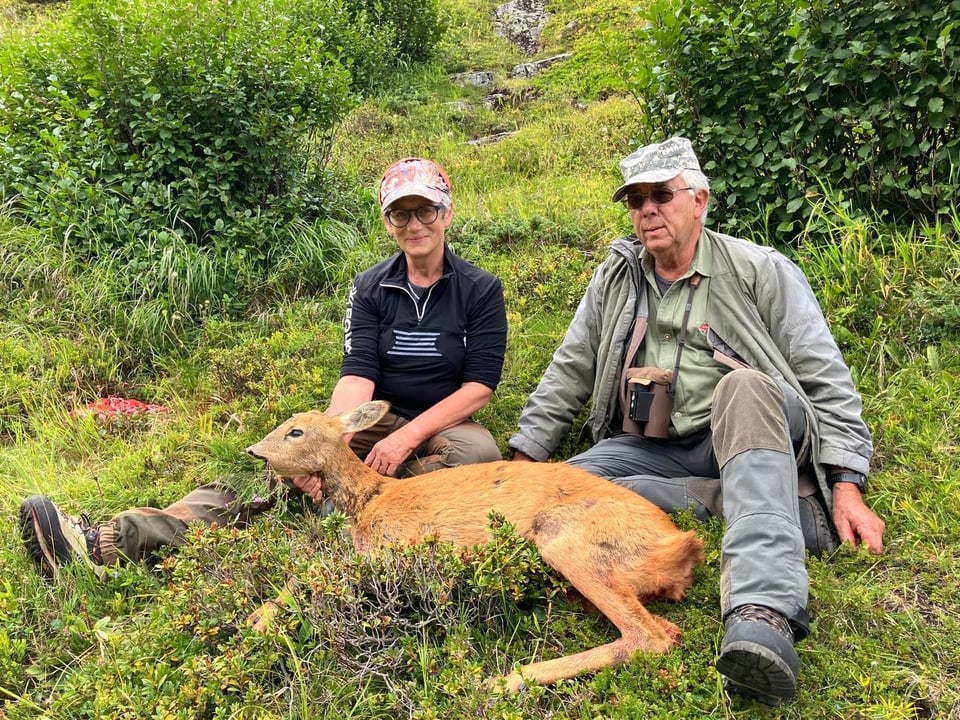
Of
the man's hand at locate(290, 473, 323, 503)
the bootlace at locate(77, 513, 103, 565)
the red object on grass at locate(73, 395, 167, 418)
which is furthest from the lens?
the red object on grass at locate(73, 395, 167, 418)

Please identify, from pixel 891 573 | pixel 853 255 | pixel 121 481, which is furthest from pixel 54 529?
pixel 853 255

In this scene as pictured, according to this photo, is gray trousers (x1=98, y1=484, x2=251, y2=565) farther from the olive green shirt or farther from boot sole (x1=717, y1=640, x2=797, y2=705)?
boot sole (x1=717, y1=640, x2=797, y2=705)

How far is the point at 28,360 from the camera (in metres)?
6.17

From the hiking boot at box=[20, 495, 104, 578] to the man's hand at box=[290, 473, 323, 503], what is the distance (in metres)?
1.11

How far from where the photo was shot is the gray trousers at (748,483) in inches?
117

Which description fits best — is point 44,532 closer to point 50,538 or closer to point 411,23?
point 50,538

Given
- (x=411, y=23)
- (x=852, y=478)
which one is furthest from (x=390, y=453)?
(x=411, y=23)

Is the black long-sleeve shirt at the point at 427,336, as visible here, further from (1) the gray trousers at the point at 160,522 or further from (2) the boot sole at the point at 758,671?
(2) the boot sole at the point at 758,671

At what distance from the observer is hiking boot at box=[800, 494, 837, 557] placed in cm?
360

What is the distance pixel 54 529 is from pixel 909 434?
15.8 feet

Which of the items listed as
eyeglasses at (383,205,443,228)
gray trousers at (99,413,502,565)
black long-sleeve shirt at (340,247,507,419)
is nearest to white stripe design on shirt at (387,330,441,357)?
black long-sleeve shirt at (340,247,507,419)

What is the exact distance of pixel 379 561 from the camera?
3.35 m

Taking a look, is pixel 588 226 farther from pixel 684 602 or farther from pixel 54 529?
pixel 54 529

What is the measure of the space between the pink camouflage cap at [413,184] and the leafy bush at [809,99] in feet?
9.22
